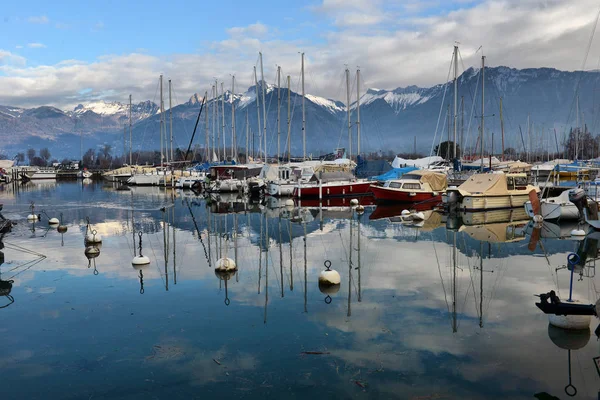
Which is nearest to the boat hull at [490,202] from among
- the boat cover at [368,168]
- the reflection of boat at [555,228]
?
the reflection of boat at [555,228]

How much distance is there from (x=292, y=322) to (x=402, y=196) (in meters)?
34.3

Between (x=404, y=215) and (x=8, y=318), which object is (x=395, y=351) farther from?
(x=404, y=215)

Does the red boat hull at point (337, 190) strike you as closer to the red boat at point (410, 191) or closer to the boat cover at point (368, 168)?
the red boat at point (410, 191)

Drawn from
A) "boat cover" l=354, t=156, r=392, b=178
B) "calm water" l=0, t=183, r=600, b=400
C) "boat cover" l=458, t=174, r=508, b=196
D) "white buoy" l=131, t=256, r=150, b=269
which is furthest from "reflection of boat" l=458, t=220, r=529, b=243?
"boat cover" l=354, t=156, r=392, b=178

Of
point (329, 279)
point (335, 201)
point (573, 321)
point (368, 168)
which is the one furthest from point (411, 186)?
point (573, 321)

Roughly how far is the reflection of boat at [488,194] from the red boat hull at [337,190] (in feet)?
40.1

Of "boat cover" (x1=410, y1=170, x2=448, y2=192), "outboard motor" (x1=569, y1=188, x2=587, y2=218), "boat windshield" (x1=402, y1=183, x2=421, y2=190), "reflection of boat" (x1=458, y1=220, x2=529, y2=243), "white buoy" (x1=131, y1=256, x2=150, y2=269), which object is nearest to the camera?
"white buoy" (x1=131, y1=256, x2=150, y2=269)

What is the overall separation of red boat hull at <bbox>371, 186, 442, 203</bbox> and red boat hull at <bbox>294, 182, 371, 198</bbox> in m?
5.14

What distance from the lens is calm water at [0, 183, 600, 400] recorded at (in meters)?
9.52

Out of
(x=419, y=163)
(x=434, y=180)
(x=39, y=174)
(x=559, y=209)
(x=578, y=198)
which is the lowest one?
(x=559, y=209)

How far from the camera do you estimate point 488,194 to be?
1523 inches

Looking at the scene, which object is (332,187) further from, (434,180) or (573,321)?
(573,321)

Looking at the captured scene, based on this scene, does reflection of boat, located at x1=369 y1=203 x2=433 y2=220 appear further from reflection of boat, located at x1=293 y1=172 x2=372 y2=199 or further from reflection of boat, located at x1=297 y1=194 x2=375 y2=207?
reflection of boat, located at x1=293 y1=172 x2=372 y2=199

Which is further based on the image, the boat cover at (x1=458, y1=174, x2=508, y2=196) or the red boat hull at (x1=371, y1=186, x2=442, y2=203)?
the red boat hull at (x1=371, y1=186, x2=442, y2=203)
